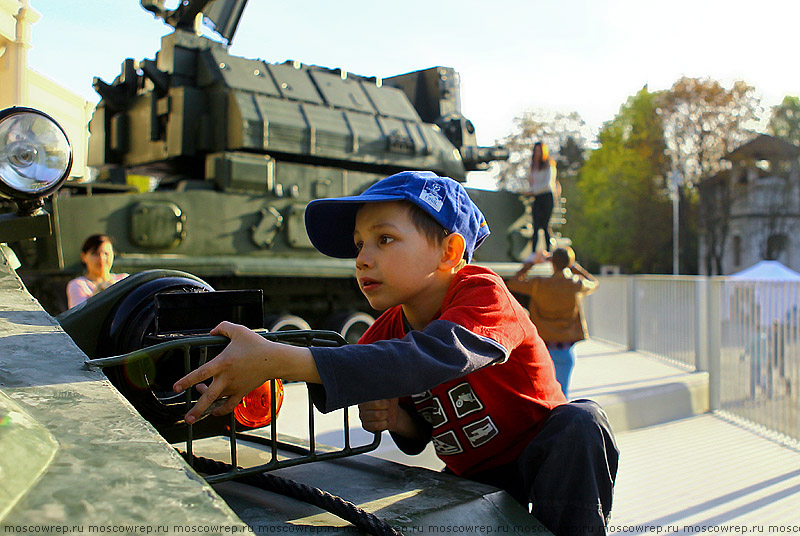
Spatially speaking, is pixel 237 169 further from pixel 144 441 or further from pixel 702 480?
pixel 144 441

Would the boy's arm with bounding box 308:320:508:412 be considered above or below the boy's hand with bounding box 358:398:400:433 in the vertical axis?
above

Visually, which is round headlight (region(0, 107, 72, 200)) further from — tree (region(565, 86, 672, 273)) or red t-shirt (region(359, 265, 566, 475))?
tree (region(565, 86, 672, 273))

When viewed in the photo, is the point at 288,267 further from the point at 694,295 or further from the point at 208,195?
the point at 694,295

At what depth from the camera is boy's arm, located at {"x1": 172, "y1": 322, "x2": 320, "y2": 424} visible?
1291mm


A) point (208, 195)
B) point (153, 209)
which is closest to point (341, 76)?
point (208, 195)

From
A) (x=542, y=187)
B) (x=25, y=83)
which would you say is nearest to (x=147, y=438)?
(x=542, y=187)

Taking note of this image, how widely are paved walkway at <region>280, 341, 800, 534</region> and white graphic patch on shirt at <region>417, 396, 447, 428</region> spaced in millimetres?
2170

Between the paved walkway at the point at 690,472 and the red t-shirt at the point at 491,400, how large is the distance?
6.94 ft

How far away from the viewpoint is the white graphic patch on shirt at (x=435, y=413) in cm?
171

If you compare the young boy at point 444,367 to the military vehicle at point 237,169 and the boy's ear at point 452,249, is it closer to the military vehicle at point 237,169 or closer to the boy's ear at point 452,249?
the boy's ear at point 452,249

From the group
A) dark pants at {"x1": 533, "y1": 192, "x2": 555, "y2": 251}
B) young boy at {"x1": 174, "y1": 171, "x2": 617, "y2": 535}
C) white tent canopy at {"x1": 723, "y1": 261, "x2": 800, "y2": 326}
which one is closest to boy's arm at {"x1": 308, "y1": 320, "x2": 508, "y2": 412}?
young boy at {"x1": 174, "y1": 171, "x2": 617, "y2": 535}

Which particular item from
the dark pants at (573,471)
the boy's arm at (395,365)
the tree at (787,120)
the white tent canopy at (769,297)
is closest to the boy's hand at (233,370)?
the boy's arm at (395,365)

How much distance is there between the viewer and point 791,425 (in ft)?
17.8

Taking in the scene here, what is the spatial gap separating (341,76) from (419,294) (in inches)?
313
